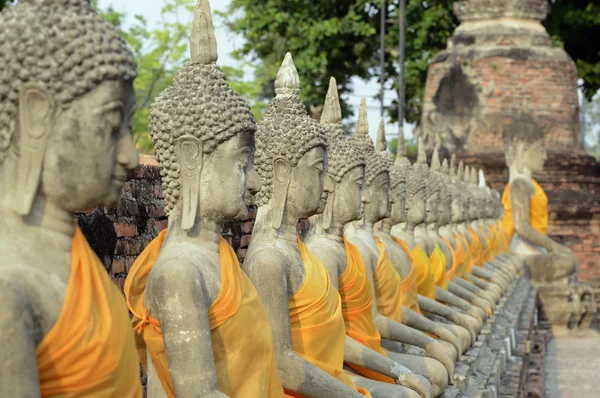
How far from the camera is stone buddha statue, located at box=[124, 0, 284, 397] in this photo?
12.0ft

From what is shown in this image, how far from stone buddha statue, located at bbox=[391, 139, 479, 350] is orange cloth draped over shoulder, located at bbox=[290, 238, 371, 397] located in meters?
3.06

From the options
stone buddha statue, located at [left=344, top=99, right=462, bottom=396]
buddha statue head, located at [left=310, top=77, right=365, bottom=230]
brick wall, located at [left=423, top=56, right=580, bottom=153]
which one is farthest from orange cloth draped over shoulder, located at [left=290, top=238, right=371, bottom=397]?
brick wall, located at [left=423, top=56, right=580, bottom=153]

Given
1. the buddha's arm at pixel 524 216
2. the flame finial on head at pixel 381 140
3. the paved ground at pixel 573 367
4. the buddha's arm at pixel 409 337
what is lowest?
the paved ground at pixel 573 367

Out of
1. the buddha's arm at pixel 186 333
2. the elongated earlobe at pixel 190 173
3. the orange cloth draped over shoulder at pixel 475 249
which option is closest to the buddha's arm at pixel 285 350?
the elongated earlobe at pixel 190 173

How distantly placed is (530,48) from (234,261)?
21.1 m

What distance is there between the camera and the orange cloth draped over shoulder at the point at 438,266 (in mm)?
9453

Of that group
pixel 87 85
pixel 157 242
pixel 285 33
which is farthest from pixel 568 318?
pixel 87 85

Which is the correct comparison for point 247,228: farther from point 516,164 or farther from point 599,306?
point 599,306

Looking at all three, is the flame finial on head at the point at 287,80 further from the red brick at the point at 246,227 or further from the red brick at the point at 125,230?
the red brick at the point at 246,227

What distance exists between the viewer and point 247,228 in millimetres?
7730

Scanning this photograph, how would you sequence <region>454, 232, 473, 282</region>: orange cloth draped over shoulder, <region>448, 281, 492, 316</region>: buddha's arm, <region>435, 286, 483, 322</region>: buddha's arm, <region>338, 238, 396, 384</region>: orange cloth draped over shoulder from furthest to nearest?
<region>454, 232, 473, 282</region>: orange cloth draped over shoulder
<region>448, 281, 492, 316</region>: buddha's arm
<region>435, 286, 483, 322</region>: buddha's arm
<region>338, 238, 396, 384</region>: orange cloth draped over shoulder

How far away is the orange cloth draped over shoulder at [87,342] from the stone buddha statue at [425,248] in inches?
202

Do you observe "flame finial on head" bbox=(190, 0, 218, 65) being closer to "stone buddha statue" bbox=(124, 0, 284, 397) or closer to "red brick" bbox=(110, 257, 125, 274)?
"stone buddha statue" bbox=(124, 0, 284, 397)

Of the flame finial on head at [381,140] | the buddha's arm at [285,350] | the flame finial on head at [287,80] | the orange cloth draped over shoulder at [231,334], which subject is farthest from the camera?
the flame finial on head at [381,140]
